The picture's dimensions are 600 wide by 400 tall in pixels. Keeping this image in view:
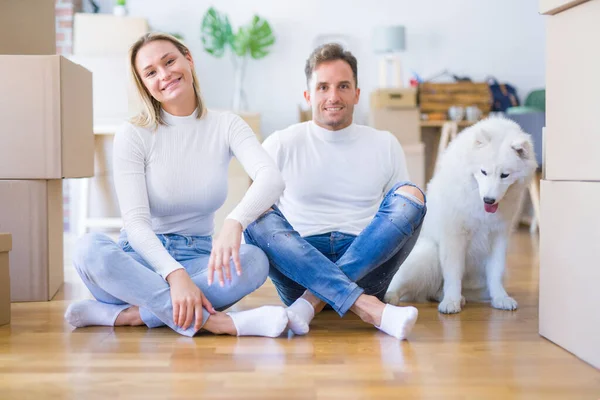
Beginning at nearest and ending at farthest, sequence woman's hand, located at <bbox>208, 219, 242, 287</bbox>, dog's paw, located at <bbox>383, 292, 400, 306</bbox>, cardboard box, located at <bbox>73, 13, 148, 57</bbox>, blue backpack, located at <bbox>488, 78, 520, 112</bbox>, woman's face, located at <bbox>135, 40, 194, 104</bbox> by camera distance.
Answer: woman's hand, located at <bbox>208, 219, 242, 287</bbox>
woman's face, located at <bbox>135, 40, 194, 104</bbox>
dog's paw, located at <bbox>383, 292, 400, 306</bbox>
cardboard box, located at <bbox>73, 13, 148, 57</bbox>
blue backpack, located at <bbox>488, 78, 520, 112</bbox>

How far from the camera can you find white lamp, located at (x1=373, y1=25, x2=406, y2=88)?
17.1ft

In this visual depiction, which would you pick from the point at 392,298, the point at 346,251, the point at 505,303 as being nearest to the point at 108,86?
the point at 392,298

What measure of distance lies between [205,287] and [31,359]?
0.44 metres

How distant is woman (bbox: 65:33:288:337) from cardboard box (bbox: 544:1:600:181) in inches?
26.8

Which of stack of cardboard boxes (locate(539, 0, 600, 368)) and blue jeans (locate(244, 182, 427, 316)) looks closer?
stack of cardboard boxes (locate(539, 0, 600, 368))

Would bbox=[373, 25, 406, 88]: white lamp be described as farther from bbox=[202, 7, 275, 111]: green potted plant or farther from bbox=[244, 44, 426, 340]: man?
bbox=[244, 44, 426, 340]: man

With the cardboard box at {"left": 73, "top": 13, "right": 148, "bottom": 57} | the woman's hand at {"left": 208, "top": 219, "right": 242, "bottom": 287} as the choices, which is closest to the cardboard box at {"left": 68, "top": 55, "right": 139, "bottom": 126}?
the cardboard box at {"left": 73, "top": 13, "right": 148, "bottom": 57}

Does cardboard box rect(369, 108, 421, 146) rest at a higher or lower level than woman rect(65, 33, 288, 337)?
higher

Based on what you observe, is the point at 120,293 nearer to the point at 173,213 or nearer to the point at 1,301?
the point at 173,213

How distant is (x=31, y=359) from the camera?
151 cm

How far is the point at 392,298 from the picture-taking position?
211cm

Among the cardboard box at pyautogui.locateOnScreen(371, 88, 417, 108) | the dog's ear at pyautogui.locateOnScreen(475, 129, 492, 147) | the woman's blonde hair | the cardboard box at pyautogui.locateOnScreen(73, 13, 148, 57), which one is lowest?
the dog's ear at pyautogui.locateOnScreen(475, 129, 492, 147)

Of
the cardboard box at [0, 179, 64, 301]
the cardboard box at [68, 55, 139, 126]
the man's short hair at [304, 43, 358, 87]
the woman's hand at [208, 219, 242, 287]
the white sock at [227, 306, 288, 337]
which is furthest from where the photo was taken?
the cardboard box at [68, 55, 139, 126]

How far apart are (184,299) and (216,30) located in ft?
13.0
